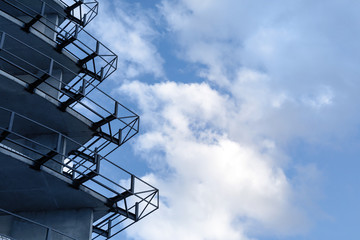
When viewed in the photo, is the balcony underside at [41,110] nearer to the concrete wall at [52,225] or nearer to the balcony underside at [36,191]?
the balcony underside at [36,191]

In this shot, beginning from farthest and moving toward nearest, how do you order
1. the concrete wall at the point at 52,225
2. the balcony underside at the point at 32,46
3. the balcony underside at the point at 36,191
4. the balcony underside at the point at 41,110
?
1. the balcony underside at the point at 32,46
2. the balcony underside at the point at 41,110
3. the concrete wall at the point at 52,225
4. the balcony underside at the point at 36,191

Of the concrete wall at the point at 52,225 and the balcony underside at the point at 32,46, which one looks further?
the balcony underside at the point at 32,46

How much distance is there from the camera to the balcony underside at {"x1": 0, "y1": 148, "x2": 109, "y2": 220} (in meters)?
18.9

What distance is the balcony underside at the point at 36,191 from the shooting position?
18.9 m

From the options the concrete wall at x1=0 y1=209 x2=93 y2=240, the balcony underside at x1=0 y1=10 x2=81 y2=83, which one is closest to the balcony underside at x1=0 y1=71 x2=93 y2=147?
the balcony underside at x1=0 y1=10 x2=81 y2=83

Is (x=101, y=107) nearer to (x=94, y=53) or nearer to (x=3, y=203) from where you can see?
(x=94, y=53)

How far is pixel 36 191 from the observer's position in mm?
20453

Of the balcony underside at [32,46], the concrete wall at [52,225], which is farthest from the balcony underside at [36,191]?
the balcony underside at [32,46]

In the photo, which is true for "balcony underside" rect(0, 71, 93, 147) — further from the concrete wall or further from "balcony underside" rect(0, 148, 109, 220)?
the concrete wall

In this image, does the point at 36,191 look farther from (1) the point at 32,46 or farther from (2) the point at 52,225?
(1) the point at 32,46

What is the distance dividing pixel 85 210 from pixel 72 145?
13.8ft

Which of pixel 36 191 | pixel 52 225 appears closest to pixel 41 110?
pixel 36 191

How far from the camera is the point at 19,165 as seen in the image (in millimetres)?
18812

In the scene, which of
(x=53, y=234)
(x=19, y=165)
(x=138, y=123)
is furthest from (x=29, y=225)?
(x=138, y=123)
